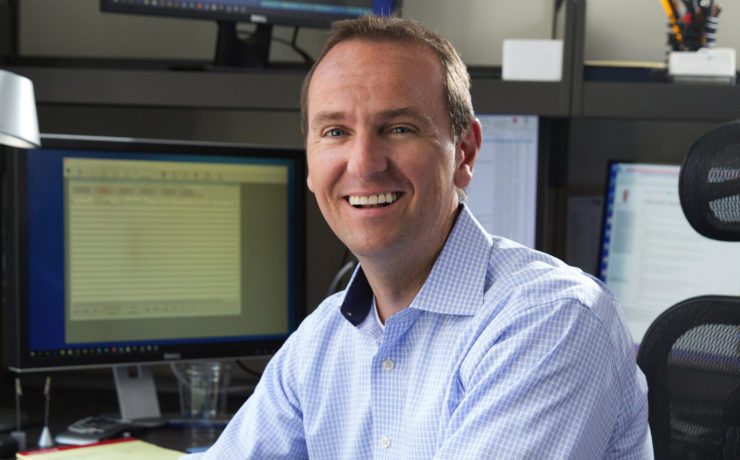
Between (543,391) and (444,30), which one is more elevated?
(444,30)

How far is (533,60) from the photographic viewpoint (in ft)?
5.57

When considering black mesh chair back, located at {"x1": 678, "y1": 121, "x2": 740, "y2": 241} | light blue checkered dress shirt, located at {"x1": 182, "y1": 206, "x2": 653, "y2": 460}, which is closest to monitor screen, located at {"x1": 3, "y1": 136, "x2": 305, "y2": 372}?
light blue checkered dress shirt, located at {"x1": 182, "y1": 206, "x2": 653, "y2": 460}

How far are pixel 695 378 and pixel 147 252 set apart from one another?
0.88 meters

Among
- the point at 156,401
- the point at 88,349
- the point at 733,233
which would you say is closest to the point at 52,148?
the point at 88,349

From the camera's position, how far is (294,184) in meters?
1.82

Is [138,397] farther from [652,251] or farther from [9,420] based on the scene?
[652,251]

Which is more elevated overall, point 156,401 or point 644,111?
point 644,111

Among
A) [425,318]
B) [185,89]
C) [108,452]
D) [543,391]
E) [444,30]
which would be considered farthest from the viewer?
[444,30]

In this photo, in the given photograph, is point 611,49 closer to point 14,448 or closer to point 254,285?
point 254,285

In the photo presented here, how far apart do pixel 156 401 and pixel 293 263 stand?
1.07 ft

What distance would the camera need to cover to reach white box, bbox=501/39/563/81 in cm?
169

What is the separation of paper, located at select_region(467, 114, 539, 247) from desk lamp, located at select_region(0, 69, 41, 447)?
726 millimetres

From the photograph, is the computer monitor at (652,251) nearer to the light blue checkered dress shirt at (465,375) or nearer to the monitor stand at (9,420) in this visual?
the light blue checkered dress shirt at (465,375)

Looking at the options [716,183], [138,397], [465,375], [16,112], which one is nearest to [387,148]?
[465,375]
